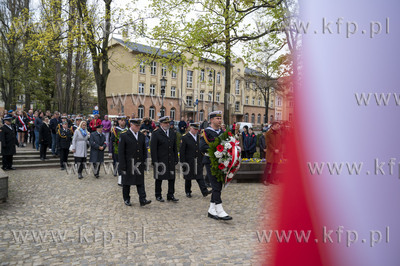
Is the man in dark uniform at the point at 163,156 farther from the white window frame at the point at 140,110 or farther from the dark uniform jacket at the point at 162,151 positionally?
the white window frame at the point at 140,110

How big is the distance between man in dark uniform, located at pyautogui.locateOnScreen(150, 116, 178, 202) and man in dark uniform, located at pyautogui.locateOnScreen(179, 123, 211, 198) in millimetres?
453

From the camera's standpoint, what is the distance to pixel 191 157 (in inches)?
327

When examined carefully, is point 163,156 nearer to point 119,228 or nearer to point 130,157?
point 130,157

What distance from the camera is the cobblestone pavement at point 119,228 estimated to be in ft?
14.3

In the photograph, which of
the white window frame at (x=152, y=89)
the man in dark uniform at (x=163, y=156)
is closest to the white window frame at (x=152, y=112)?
the white window frame at (x=152, y=89)

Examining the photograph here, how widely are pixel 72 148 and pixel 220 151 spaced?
23.7 ft

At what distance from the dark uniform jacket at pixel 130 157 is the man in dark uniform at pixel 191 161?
123cm

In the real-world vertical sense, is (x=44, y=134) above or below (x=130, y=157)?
above

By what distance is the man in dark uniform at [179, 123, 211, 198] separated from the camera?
8.08 metres

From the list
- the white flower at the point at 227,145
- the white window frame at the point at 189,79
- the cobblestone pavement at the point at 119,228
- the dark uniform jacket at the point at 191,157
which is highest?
the white window frame at the point at 189,79

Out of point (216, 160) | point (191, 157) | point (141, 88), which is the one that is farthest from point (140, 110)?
point (216, 160)

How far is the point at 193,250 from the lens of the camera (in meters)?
4.60

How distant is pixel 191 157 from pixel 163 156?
849mm

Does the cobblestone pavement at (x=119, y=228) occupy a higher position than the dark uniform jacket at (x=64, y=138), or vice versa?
the dark uniform jacket at (x=64, y=138)
